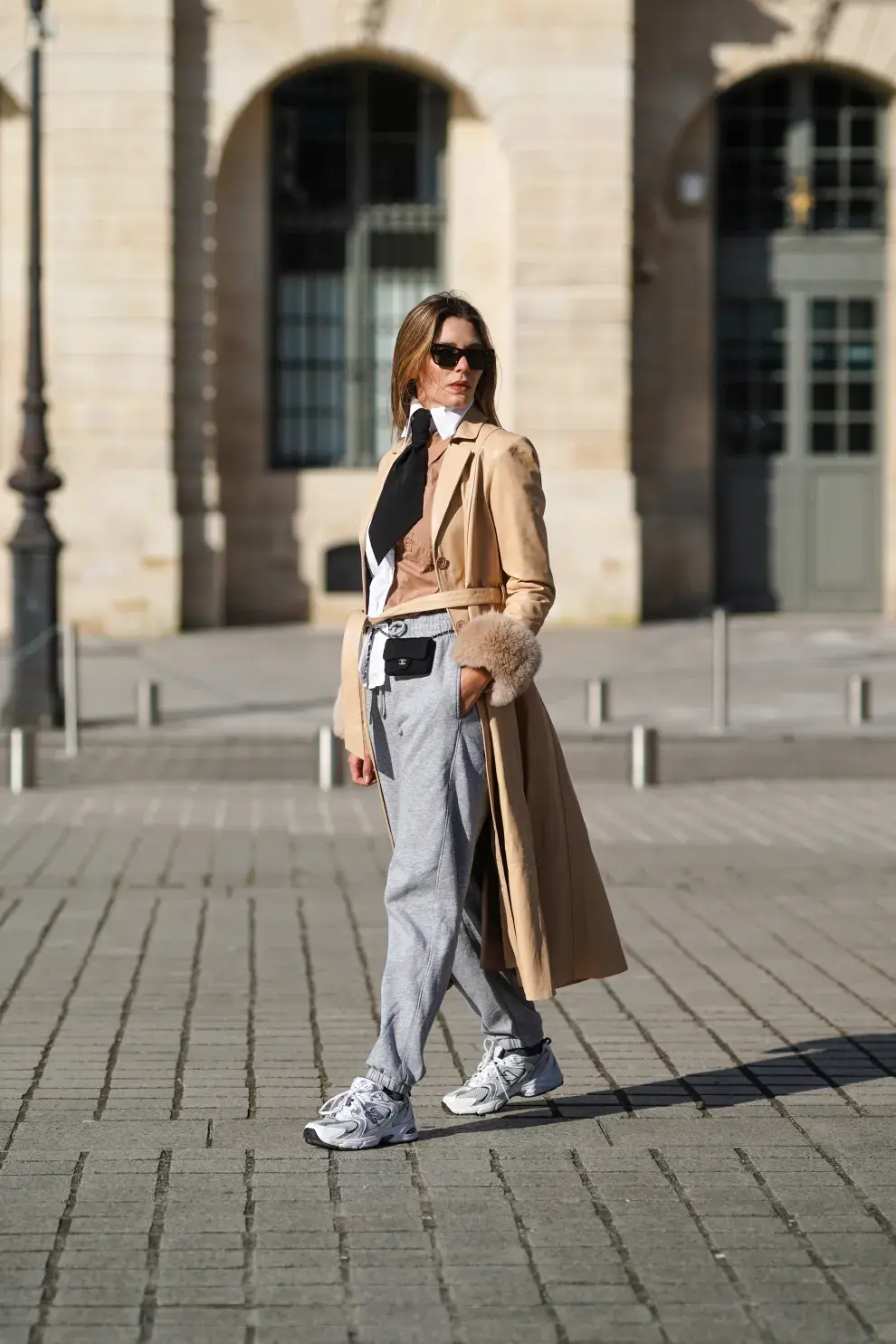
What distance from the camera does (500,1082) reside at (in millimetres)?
5625

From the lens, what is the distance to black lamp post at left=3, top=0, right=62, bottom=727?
1552cm

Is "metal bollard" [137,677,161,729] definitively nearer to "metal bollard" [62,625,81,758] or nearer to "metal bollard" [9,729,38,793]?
"metal bollard" [62,625,81,758]

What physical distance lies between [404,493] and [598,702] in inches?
412

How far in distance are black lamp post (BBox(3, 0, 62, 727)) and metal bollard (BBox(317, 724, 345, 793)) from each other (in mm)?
3007

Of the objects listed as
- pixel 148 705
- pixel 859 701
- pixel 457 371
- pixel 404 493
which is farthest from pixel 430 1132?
pixel 859 701

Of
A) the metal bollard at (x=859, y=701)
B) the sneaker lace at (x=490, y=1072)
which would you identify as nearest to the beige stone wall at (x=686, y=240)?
the metal bollard at (x=859, y=701)

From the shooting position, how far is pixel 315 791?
12914mm

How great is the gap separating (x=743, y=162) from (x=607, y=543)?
5151 mm

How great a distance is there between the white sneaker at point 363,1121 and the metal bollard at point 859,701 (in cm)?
1076

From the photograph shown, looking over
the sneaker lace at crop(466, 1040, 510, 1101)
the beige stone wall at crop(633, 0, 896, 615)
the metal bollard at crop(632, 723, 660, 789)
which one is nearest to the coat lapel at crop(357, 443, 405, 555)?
the sneaker lace at crop(466, 1040, 510, 1101)

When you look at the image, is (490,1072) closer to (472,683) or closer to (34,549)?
(472,683)

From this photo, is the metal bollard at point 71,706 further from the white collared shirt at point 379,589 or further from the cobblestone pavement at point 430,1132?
the white collared shirt at point 379,589

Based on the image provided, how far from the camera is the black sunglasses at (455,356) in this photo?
17.7 feet

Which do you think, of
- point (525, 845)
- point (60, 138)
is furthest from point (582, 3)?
point (525, 845)
